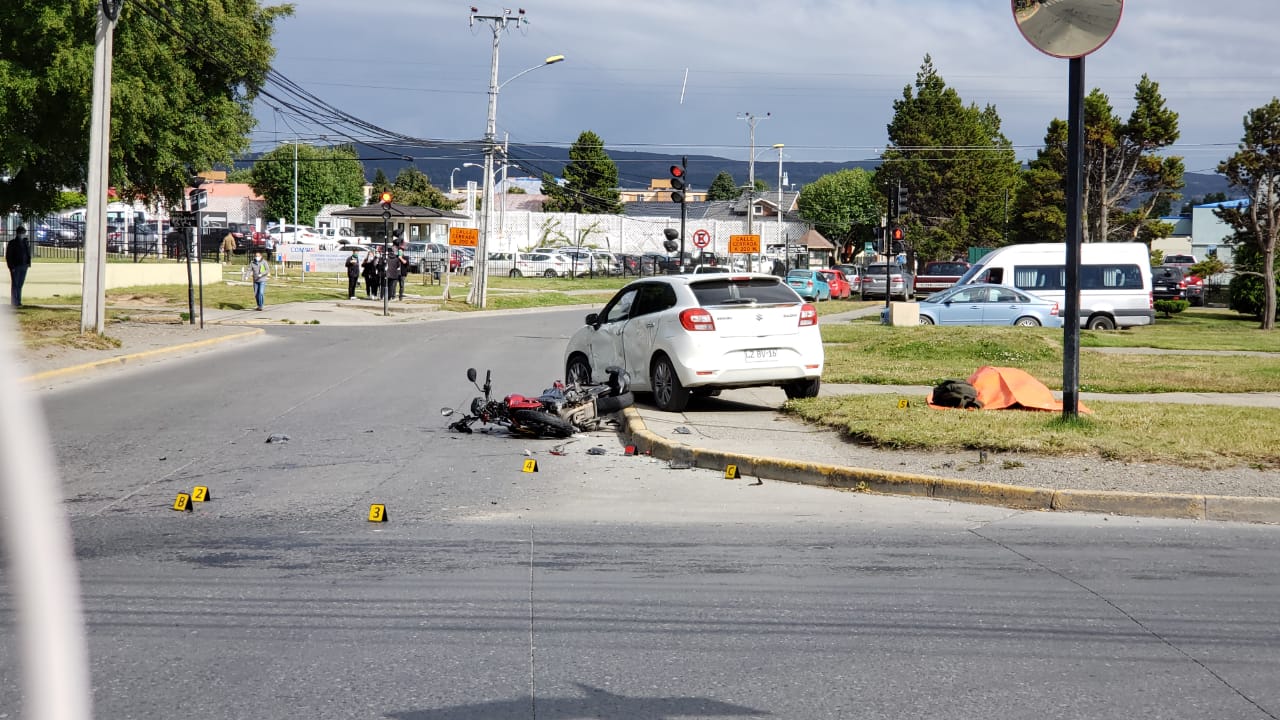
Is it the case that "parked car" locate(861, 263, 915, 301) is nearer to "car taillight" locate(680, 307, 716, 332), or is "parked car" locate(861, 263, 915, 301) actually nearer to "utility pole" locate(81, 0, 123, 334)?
"utility pole" locate(81, 0, 123, 334)

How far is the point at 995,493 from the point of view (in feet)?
29.5

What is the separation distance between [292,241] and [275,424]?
6718 centimetres

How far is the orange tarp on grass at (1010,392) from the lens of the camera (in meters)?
13.2

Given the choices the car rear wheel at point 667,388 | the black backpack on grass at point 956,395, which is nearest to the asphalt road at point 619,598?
the car rear wheel at point 667,388

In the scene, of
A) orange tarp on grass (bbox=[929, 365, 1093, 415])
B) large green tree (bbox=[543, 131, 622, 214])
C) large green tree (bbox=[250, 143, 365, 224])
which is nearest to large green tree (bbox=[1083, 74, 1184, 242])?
orange tarp on grass (bbox=[929, 365, 1093, 415])

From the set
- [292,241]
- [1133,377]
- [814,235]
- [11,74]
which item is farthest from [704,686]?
[814,235]

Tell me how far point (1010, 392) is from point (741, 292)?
3.16m

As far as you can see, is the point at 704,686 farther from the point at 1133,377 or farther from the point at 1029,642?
the point at 1133,377

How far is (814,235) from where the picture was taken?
337 ft

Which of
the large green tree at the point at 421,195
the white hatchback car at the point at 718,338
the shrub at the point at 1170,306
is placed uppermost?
the large green tree at the point at 421,195

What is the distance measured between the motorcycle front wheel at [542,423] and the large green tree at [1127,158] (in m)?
45.0

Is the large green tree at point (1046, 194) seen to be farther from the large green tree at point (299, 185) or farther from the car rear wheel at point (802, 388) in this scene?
the large green tree at point (299, 185)

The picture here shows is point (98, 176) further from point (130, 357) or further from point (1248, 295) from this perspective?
point (1248, 295)

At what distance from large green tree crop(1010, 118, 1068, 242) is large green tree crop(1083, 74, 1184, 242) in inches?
305
